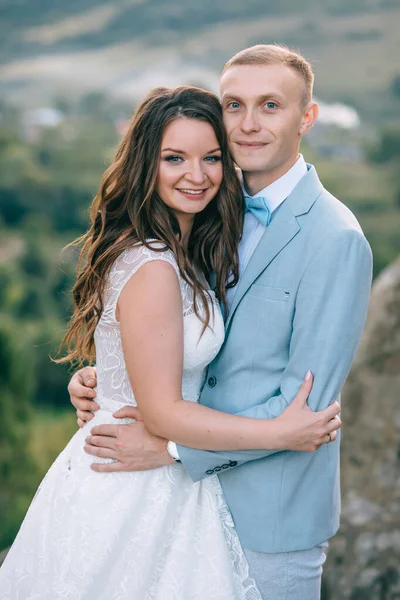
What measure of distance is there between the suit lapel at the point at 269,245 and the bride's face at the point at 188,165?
10.4 inches

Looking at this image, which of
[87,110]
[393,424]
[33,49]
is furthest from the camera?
[33,49]

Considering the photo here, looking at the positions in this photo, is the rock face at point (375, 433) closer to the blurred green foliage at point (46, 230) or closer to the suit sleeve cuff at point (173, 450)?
the suit sleeve cuff at point (173, 450)

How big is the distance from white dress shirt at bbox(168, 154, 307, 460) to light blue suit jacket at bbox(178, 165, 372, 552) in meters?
0.06

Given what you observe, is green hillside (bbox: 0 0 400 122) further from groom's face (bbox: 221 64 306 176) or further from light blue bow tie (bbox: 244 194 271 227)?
light blue bow tie (bbox: 244 194 271 227)

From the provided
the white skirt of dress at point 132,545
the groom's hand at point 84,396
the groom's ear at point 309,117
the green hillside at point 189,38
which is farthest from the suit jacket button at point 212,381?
the green hillside at point 189,38

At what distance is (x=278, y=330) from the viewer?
251cm

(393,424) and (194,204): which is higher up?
(194,204)

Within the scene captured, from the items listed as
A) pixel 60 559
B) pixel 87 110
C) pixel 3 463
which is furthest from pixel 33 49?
pixel 60 559

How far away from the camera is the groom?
2426mm

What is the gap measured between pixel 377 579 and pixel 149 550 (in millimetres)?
1685

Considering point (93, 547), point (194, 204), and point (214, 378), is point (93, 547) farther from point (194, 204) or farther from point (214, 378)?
point (194, 204)

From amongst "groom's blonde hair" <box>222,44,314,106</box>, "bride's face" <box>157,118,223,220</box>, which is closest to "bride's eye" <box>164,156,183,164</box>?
"bride's face" <box>157,118,223,220</box>

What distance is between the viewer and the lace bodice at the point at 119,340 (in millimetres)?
2508

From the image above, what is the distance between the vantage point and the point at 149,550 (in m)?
2.47
